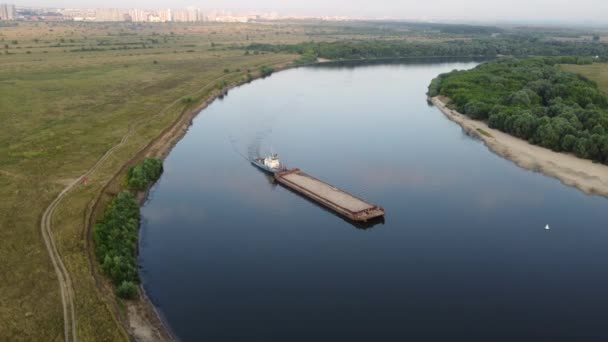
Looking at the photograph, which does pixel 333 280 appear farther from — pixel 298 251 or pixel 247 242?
pixel 247 242

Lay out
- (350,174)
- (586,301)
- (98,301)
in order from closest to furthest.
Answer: (98,301) < (586,301) < (350,174)

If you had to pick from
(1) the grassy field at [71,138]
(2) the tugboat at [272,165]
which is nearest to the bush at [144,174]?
(1) the grassy field at [71,138]

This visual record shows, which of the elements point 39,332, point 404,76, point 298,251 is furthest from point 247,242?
point 404,76

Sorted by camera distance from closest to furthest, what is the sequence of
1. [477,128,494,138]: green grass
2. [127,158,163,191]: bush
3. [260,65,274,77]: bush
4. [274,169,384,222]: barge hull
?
[274,169,384,222]: barge hull
[127,158,163,191]: bush
[477,128,494,138]: green grass
[260,65,274,77]: bush

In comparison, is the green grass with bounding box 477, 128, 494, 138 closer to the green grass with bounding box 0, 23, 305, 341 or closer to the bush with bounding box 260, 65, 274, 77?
the green grass with bounding box 0, 23, 305, 341

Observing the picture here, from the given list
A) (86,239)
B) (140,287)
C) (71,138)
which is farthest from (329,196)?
(71,138)

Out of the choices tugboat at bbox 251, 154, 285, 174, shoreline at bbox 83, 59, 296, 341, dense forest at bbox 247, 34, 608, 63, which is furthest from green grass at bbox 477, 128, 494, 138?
dense forest at bbox 247, 34, 608, 63

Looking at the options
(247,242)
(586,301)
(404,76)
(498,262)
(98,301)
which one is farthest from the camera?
(404,76)
